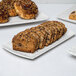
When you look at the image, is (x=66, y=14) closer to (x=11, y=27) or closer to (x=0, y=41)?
(x=11, y=27)

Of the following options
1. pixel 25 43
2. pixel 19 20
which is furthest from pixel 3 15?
pixel 25 43

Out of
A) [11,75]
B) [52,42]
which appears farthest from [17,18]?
[11,75]

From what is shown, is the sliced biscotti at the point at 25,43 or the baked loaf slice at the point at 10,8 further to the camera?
the baked loaf slice at the point at 10,8

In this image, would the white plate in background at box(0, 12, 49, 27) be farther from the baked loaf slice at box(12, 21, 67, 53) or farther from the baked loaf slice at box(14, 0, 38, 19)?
the baked loaf slice at box(12, 21, 67, 53)

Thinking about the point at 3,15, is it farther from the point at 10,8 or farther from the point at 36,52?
the point at 36,52

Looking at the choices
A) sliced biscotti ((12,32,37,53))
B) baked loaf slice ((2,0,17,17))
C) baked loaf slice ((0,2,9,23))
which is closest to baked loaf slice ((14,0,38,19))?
baked loaf slice ((2,0,17,17))

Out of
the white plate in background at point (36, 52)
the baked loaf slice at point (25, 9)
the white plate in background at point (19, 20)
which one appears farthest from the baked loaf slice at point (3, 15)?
the white plate in background at point (36, 52)

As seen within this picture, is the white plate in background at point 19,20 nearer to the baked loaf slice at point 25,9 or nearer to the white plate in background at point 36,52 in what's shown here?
the baked loaf slice at point 25,9
